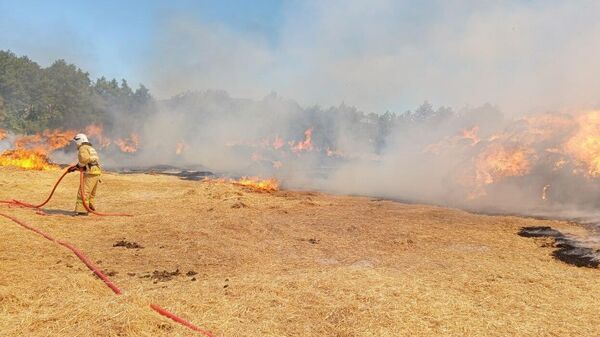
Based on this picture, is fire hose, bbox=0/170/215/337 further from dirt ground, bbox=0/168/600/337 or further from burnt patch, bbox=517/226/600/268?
burnt patch, bbox=517/226/600/268

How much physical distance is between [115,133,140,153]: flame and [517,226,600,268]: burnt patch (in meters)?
53.1

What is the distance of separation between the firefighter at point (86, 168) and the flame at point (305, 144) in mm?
50252

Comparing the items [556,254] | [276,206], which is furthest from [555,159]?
[276,206]

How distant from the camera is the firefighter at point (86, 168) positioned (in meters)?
12.7

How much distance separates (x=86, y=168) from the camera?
41.9ft

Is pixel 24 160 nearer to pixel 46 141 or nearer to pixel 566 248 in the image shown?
pixel 46 141

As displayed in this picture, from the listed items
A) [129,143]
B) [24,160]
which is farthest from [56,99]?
[24,160]

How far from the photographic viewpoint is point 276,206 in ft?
53.5

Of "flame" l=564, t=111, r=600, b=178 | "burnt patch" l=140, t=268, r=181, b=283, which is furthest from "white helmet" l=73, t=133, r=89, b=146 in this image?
"flame" l=564, t=111, r=600, b=178

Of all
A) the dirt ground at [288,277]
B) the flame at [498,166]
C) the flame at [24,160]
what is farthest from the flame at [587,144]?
the flame at [24,160]

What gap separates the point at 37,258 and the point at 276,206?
9.34 m

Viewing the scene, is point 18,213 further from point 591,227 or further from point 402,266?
point 591,227

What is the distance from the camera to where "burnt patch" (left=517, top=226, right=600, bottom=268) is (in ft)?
29.4

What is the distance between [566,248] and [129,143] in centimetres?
5570
